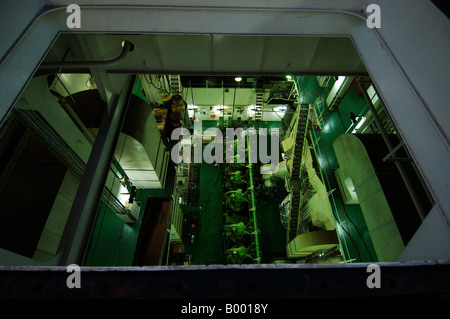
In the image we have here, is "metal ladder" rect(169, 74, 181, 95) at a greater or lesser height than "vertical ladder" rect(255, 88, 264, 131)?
lesser

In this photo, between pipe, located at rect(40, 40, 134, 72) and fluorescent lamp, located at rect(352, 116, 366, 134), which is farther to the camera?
fluorescent lamp, located at rect(352, 116, 366, 134)

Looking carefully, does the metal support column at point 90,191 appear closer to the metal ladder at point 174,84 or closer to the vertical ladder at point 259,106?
the metal ladder at point 174,84

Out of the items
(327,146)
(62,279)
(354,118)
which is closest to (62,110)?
(62,279)

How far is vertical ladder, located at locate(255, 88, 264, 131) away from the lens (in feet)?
51.1

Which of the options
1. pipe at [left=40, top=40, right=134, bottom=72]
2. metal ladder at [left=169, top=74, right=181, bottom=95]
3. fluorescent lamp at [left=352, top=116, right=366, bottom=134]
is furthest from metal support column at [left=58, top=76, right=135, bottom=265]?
fluorescent lamp at [left=352, top=116, right=366, bottom=134]

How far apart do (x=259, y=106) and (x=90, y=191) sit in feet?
46.0

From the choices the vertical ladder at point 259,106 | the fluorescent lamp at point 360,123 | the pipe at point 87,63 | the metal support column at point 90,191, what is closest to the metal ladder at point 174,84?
the vertical ladder at point 259,106

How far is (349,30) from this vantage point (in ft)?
8.38

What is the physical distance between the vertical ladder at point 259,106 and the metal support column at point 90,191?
12.1 m

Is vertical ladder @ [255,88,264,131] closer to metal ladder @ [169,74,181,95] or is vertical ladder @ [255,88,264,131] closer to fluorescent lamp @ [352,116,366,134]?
metal ladder @ [169,74,181,95]

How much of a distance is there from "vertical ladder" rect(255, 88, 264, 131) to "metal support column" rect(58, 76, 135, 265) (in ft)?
39.8

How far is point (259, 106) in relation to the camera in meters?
16.3

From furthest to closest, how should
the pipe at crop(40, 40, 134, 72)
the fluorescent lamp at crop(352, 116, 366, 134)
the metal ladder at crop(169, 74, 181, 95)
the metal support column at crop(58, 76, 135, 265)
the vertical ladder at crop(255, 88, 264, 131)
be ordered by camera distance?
1. the vertical ladder at crop(255, 88, 264, 131)
2. the metal ladder at crop(169, 74, 181, 95)
3. the fluorescent lamp at crop(352, 116, 366, 134)
4. the metal support column at crop(58, 76, 135, 265)
5. the pipe at crop(40, 40, 134, 72)

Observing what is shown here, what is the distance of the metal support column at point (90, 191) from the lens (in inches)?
138
